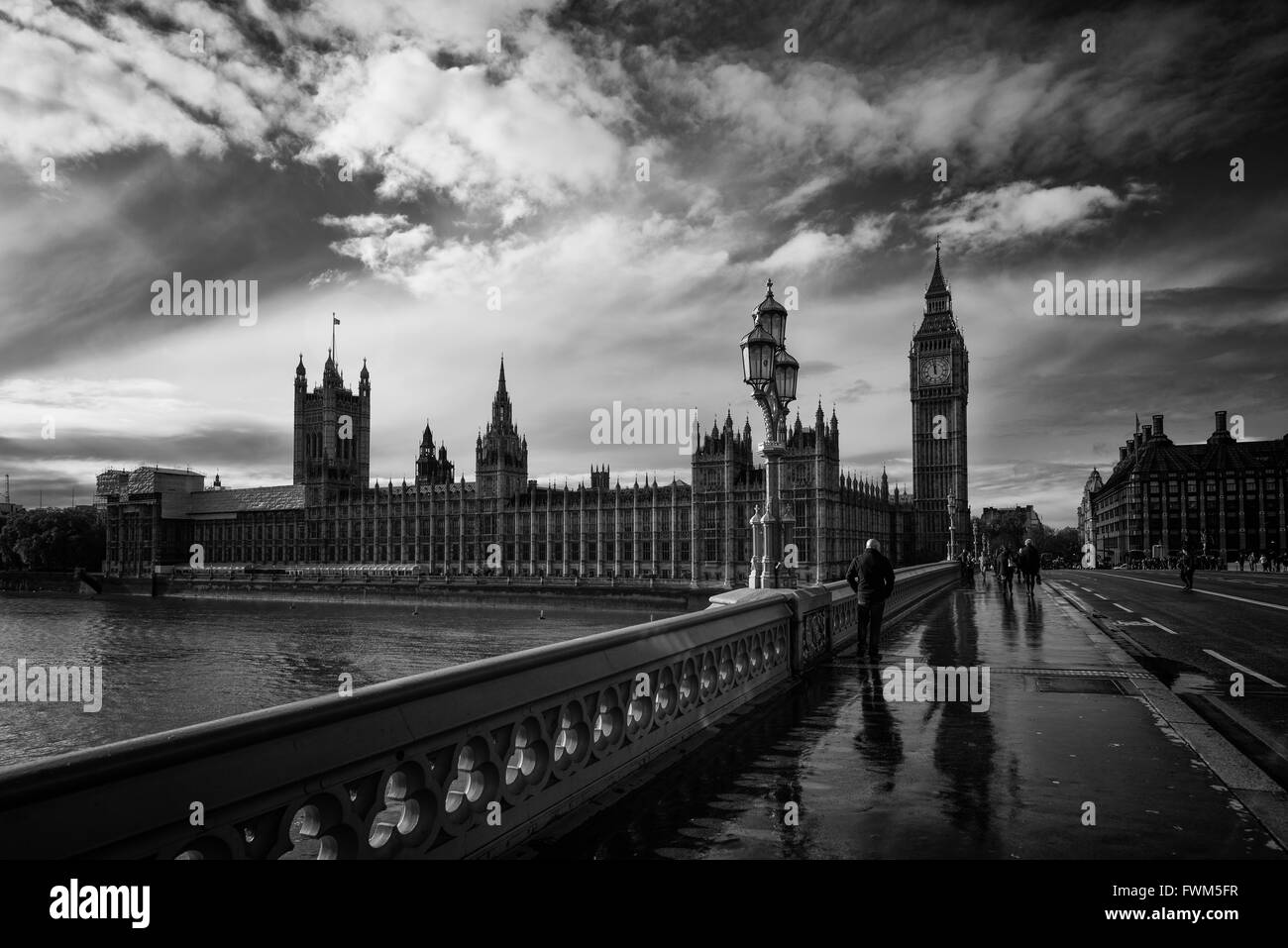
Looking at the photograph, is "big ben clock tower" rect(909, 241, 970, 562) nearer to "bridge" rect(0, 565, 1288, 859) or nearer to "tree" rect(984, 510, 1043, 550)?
"tree" rect(984, 510, 1043, 550)

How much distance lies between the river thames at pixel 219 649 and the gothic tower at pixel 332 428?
52573mm

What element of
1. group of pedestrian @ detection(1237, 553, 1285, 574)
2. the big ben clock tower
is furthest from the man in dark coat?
the big ben clock tower

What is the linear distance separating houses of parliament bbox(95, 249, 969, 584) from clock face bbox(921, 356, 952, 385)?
163 millimetres

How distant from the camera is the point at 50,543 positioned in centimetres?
11038

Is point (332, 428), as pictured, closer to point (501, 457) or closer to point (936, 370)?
point (501, 457)

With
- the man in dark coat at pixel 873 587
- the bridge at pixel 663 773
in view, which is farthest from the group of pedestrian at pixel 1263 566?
the bridge at pixel 663 773

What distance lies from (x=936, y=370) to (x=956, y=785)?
5084 inches

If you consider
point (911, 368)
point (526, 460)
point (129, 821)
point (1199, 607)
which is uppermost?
point (911, 368)

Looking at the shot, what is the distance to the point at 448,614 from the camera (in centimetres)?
7219

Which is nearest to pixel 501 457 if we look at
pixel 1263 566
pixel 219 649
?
pixel 219 649

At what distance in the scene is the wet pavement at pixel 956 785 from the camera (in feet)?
15.2
